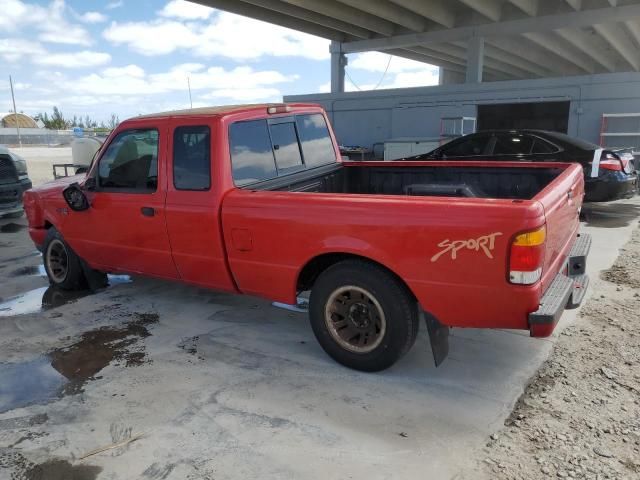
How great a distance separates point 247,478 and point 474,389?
5.27 ft

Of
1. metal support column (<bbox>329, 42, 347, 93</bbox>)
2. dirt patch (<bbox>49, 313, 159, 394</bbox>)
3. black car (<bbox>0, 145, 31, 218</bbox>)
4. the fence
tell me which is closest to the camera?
dirt patch (<bbox>49, 313, 159, 394</bbox>)

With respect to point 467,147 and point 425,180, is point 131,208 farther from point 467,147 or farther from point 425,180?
A: point 467,147

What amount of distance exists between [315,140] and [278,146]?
0.63 metres

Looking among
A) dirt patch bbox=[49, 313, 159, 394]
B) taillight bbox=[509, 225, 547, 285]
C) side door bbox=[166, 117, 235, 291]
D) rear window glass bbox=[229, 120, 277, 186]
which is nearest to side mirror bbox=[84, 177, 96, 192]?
side door bbox=[166, 117, 235, 291]

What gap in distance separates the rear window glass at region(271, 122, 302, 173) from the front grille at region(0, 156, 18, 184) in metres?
7.94

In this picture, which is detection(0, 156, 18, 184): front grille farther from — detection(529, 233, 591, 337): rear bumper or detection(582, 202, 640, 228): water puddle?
detection(582, 202, 640, 228): water puddle

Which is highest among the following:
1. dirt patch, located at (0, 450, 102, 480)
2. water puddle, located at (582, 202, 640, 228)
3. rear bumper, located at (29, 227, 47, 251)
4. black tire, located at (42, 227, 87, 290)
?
rear bumper, located at (29, 227, 47, 251)

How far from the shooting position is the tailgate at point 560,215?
2.96 m

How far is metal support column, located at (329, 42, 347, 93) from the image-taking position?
25828mm

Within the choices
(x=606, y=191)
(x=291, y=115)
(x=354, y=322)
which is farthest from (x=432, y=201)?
(x=606, y=191)

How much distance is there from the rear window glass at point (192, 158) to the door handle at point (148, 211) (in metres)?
0.35

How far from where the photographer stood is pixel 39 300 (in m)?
5.29

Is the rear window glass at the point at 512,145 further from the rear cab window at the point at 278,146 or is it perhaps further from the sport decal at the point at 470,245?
the sport decal at the point at 470,245

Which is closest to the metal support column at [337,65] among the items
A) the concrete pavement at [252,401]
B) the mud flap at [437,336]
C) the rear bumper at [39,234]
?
the rear bumper at [39,234]
